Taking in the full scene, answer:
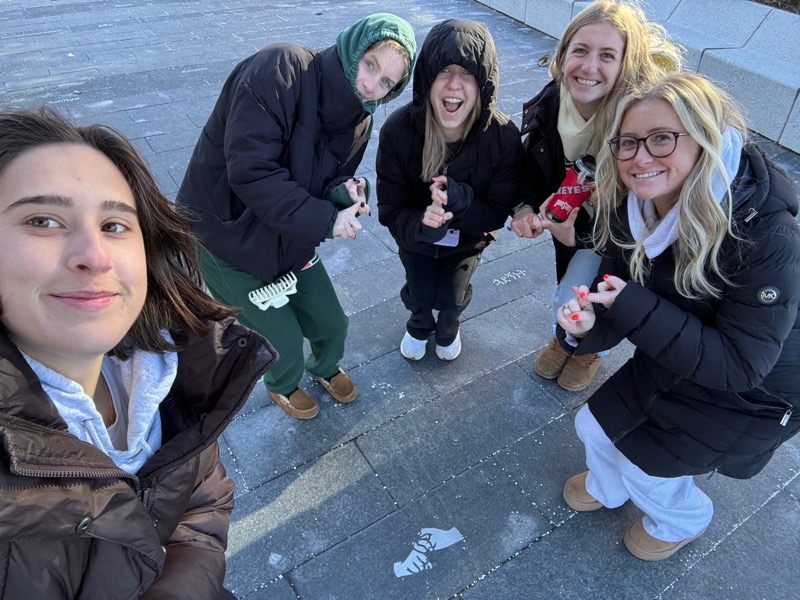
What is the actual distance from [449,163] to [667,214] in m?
1.02

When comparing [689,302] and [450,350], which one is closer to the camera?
[689,302]

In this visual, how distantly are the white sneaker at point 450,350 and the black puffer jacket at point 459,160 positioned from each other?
0.64 metres

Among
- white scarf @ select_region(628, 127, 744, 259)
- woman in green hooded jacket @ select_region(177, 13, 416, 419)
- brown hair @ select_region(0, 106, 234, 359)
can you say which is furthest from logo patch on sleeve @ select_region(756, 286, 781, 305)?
brown hair @ select_region(0, 106, 234, 359)

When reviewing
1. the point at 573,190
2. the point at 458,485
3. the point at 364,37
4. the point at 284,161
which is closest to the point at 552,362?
the point at 458,485

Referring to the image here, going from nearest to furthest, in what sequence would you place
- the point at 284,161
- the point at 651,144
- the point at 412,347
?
the point at 651,144, the point at 284,161, the point at 412,347

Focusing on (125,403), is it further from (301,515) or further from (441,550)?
(441,550)

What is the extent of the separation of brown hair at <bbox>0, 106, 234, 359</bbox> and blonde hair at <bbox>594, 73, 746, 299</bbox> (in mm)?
1455

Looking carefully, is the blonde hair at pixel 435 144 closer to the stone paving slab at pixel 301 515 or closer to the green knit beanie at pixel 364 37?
the green knit beanie at pixel 364 37

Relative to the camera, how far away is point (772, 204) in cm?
164

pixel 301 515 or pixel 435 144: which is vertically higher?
pixel 435 144

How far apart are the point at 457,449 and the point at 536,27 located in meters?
7.90

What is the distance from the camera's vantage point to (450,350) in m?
3.19

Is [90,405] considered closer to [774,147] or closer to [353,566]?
[353,566]

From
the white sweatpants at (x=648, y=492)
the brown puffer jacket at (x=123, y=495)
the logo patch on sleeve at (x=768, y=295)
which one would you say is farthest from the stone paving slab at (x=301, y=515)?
the logo patch on sleeve at (x=768, y=295)
